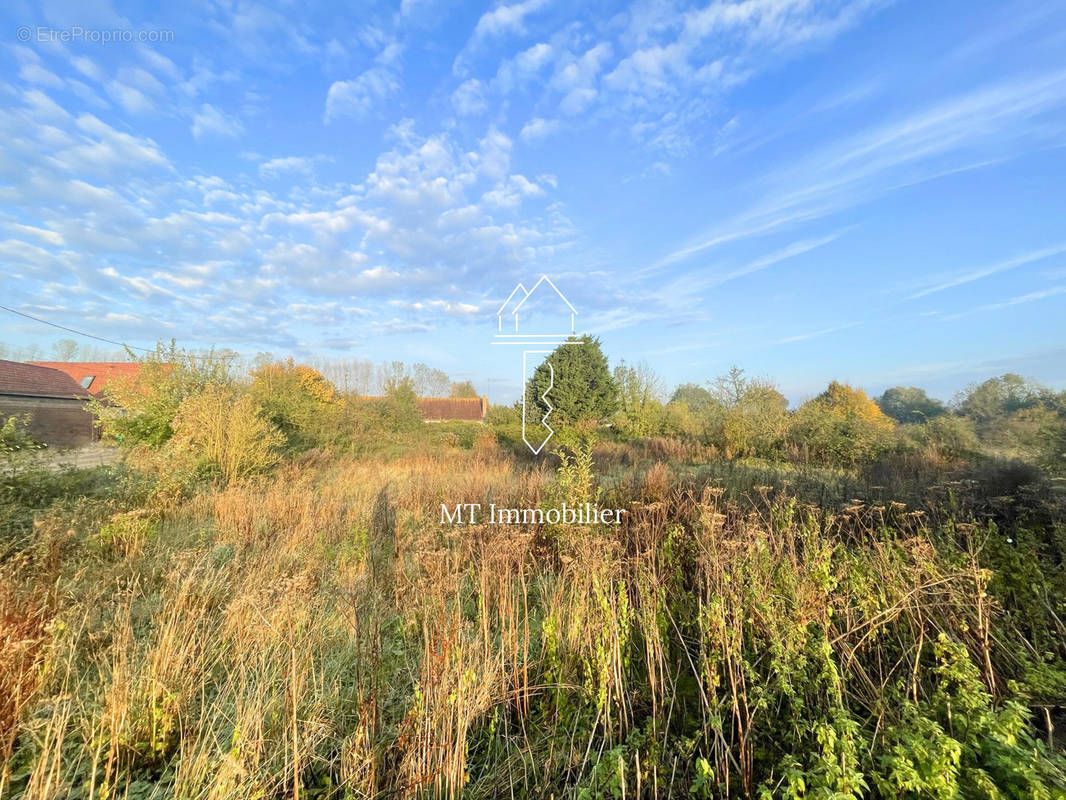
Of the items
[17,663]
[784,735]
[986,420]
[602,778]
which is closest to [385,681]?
[602,778]

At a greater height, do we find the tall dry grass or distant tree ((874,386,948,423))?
distant tree ((874,386,948,423))

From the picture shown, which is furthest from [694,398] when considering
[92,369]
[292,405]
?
[92,369]

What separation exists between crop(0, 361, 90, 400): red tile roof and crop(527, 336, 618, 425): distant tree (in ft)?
67.5

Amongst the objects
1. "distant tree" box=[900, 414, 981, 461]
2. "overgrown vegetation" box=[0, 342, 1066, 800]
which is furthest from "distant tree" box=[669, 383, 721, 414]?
"overgrown vegetation" box=[0, 342, 1066, 800]

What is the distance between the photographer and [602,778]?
5.40ft

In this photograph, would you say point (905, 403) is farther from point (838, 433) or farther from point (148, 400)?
point (148, 400)

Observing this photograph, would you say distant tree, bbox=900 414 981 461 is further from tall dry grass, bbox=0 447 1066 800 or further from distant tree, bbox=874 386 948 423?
tall dry grass, bbox=0 447 1066 800

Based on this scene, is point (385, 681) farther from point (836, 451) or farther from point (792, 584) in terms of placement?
point (836, 451)

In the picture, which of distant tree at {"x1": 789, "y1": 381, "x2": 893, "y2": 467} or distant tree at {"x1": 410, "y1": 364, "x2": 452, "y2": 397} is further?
distant tree at {"x1": 410, "y1": 364, "x2": 452, "y2": 397}

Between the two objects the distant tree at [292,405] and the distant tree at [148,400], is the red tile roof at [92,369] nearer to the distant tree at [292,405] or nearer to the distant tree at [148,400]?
the distant tree at [292,405]

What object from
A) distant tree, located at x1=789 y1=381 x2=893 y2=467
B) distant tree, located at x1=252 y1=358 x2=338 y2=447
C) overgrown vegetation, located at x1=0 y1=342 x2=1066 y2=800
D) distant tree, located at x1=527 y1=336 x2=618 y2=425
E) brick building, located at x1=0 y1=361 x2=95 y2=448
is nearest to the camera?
overgrown vegetation, located at x1=0 y1=342 x2=1066 y2=800

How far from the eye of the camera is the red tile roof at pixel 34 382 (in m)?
18.0

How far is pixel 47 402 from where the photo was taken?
19.0 m

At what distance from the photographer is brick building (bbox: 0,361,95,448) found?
17281mm
